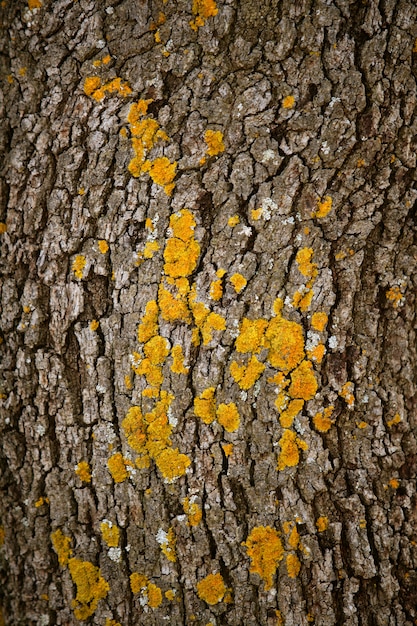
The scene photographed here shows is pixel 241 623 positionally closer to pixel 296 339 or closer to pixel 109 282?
pixel 296 339

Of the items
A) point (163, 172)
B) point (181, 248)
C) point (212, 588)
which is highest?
point (163, 172)

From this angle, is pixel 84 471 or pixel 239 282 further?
pixel 84 471

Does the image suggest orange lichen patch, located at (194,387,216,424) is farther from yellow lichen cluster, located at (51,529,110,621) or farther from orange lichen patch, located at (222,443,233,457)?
yellow lichen cluster, located at (51,529,110,621)

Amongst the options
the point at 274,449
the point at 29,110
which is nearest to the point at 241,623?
the point at 274,449

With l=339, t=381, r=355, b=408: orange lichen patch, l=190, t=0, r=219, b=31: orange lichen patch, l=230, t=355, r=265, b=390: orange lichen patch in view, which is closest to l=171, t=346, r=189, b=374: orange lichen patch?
l=230, t=355, r=265, b=390: orange lichen patch

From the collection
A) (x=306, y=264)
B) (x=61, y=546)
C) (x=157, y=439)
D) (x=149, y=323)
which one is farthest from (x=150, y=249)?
(x=61, y=546)

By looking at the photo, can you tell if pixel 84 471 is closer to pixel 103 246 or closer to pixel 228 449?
pixel 228 449

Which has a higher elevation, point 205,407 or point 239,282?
point 239,282
